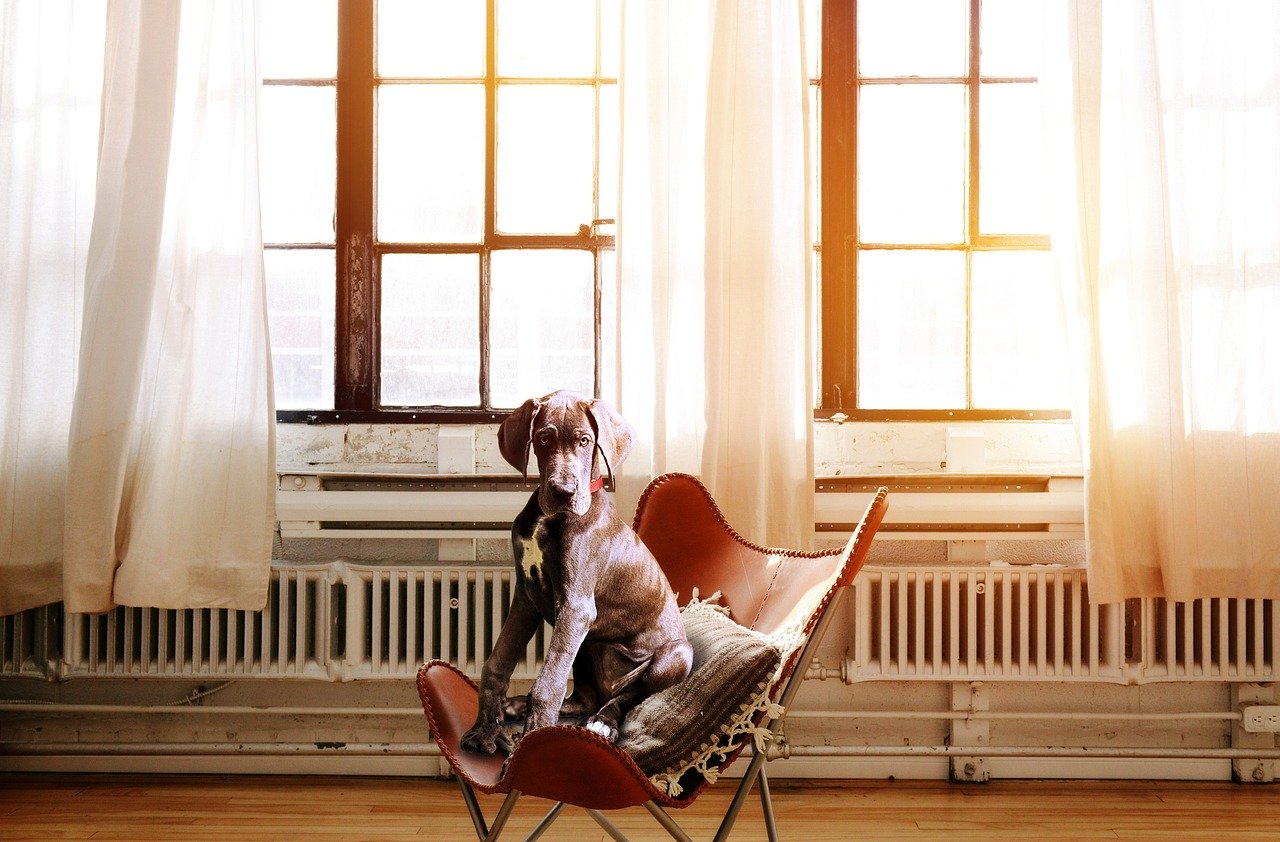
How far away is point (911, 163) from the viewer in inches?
100.0

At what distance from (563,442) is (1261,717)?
2.05 metres

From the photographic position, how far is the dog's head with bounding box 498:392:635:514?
1308 millimetres

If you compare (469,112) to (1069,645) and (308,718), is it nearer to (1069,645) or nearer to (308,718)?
(308,718)

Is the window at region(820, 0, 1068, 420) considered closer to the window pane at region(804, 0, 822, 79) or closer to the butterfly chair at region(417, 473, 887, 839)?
the window pane at region(804, 0, 822, 79)

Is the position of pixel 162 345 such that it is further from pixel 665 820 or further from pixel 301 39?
pixel 665 820

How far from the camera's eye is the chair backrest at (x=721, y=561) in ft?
5.13

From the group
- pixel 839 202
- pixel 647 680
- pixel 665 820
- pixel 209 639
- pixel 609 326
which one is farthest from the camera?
pixel 839 202

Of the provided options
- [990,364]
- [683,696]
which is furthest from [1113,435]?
[683,696]

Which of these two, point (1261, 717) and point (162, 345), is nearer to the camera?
point (162, 345)

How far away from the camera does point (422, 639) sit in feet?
7.67

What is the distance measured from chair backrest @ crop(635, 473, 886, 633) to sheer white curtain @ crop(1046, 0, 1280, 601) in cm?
95

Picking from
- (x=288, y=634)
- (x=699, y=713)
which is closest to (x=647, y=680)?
(x=699, y=713)

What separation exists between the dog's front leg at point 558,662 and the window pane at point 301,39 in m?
1.85

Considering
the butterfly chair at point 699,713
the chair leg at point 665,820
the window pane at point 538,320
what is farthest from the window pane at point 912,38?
the chair leg at point 665,820
